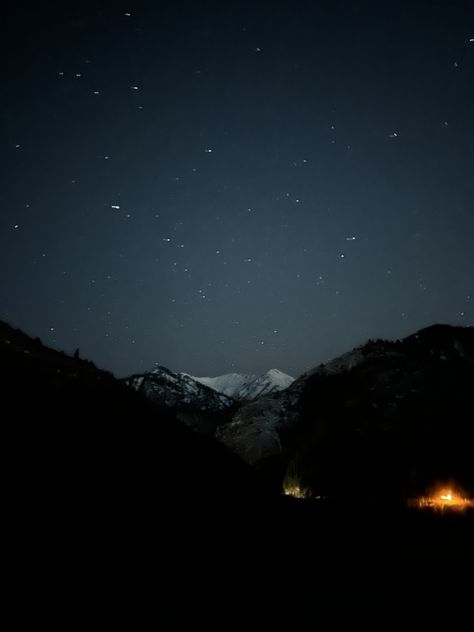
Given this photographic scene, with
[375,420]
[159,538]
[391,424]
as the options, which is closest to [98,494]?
[159,538]

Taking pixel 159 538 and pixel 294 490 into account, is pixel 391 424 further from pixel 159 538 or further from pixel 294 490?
pixel 159 538

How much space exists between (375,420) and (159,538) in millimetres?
42088

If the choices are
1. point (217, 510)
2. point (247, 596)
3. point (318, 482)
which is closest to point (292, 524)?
point (217, 510)

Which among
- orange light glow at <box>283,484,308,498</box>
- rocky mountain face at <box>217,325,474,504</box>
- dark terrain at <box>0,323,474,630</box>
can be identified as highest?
rocky mountain face at <box>217,325,474,504</box>

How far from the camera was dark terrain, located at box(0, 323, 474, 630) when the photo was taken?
7828mm

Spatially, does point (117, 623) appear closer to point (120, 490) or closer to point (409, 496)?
point (120, 490)

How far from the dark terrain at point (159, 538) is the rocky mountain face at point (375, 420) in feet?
79.5

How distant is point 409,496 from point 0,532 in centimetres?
3858

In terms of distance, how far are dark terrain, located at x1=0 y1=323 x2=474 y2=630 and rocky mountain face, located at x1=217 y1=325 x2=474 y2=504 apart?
24225mm

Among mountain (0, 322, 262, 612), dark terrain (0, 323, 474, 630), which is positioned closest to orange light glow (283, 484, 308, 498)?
dark terrain (0, 323, 474, 630)

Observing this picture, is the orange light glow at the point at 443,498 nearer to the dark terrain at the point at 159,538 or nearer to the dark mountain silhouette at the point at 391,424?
the dark mountain silhouette at the point at 391,424

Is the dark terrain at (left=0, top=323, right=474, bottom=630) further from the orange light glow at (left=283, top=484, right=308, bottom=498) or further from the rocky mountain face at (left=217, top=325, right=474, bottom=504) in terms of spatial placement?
the orange light glow at (left=283, top=484, right=308, bottom=498)

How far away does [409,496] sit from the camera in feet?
125

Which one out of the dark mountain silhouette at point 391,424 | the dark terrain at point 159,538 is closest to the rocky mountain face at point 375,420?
the dark mountain silhouette at point 391,424
